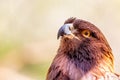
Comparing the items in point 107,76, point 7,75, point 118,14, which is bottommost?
point 107,76

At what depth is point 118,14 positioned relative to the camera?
1438 cm

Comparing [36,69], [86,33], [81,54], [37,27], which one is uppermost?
[37,27]

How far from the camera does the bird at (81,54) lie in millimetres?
7738

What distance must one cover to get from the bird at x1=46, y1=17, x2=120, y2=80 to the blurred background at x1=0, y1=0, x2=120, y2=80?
4.99 m

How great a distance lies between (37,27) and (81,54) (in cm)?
650

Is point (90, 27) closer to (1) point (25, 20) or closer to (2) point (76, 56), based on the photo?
(2) point (76, 56)

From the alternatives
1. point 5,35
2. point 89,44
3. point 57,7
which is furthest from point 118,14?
point 89,44

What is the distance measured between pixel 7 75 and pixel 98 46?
17.8 ft

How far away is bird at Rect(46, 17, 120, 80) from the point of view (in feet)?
25.4

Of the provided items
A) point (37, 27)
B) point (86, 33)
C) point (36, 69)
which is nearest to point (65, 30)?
point (86, 33)

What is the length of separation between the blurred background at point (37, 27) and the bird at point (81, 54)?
4.99 meters

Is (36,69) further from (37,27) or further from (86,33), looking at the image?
(86,33)

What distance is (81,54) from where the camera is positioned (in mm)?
7852

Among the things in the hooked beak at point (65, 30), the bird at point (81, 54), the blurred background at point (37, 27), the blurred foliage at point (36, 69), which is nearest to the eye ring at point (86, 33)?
the bird at point (81, 54)
